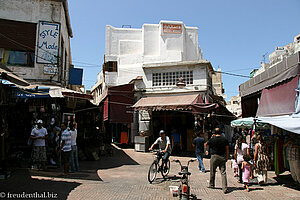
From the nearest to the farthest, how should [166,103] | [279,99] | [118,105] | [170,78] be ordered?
[279,99]
[166,103]
[118,105]
[170,78]

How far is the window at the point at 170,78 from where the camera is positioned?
19531 millimetres

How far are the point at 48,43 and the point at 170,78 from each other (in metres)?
10.2

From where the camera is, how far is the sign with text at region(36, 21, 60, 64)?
13156mm

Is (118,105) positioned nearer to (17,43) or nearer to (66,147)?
(17,43)

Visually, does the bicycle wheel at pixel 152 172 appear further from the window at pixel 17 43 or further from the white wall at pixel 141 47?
the white wall at pixel 141 47

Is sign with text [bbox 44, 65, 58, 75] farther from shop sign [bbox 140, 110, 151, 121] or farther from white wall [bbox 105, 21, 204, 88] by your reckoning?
white wall [bbox 105, 21, 204, 88]

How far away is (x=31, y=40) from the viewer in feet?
43.0

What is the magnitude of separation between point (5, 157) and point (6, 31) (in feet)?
27.9

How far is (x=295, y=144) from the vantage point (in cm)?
730

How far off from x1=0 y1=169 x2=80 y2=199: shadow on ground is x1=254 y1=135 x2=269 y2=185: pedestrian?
592 cm

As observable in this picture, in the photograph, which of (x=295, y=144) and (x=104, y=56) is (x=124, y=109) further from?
(x=295, y=144)

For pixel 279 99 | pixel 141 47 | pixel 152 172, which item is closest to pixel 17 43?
pixel 152 172

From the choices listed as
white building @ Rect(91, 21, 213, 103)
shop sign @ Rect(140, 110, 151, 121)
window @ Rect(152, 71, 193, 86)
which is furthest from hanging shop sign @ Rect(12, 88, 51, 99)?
window @ Rect(152, 71, 193, 86)

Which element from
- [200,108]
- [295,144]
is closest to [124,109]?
[200,108]
